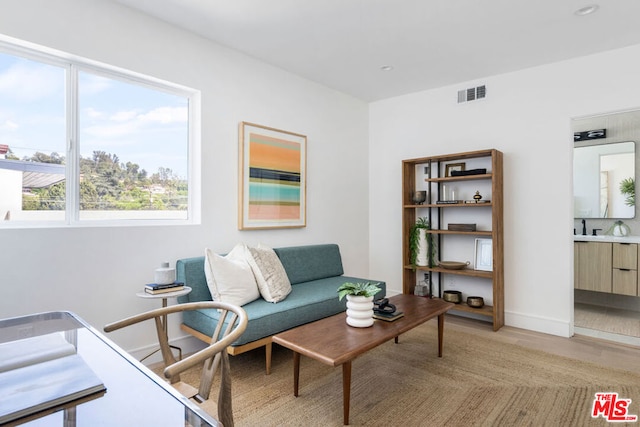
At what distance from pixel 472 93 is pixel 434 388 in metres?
3.20

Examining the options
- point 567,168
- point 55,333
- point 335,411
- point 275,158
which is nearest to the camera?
point 55,333

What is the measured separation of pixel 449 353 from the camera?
2.94m

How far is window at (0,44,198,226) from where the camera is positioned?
2270mm

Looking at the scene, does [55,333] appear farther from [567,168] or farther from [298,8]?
[567,168]

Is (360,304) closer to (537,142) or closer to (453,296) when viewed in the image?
(453,296)

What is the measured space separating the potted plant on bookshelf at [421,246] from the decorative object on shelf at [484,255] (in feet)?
1.64

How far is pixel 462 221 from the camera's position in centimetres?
410

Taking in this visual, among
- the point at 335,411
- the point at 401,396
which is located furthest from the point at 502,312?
the point at 335,411

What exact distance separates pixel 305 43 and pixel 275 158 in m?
1.13

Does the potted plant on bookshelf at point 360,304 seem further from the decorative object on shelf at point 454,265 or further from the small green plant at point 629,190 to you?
the small green plant at point 629,190

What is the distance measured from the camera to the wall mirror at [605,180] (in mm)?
4340

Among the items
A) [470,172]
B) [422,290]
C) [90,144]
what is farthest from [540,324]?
[90,144]

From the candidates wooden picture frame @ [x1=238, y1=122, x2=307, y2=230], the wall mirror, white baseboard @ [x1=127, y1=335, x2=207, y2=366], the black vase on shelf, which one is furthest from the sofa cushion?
the wall mirror

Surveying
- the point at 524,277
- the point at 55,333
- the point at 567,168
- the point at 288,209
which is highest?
the point at 567,168
